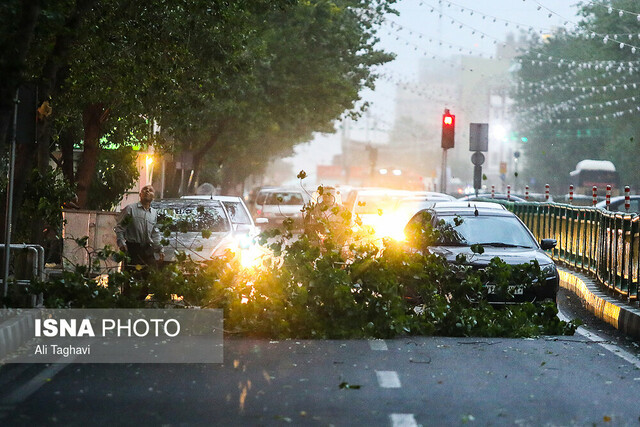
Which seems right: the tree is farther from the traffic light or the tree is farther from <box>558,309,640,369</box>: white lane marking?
<box>558,309,640,369</box>: white lane marking

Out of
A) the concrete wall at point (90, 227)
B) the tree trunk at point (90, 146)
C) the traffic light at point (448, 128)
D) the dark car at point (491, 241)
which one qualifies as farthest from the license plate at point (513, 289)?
the traffic light at point (448, 128)

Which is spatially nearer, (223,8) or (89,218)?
(223,8)

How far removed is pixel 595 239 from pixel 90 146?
9.36 metres

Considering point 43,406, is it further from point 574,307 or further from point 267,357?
point 574,307

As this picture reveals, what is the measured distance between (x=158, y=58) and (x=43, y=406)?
380 inches

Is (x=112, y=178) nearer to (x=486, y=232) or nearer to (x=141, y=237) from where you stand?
(x=141, y=237)

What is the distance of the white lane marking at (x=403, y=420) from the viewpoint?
7.59 metres

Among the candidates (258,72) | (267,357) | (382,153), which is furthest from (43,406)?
(382,153)

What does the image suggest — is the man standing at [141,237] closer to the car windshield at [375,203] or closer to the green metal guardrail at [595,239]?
the green metal guardrail at [595,239]

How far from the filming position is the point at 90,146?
22.6 m

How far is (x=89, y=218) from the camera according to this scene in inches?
731

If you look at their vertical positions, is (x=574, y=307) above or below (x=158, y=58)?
below

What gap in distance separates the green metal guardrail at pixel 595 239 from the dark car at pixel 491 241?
908mm

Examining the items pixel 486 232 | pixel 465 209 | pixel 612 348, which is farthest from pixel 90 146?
pixel 612 348
